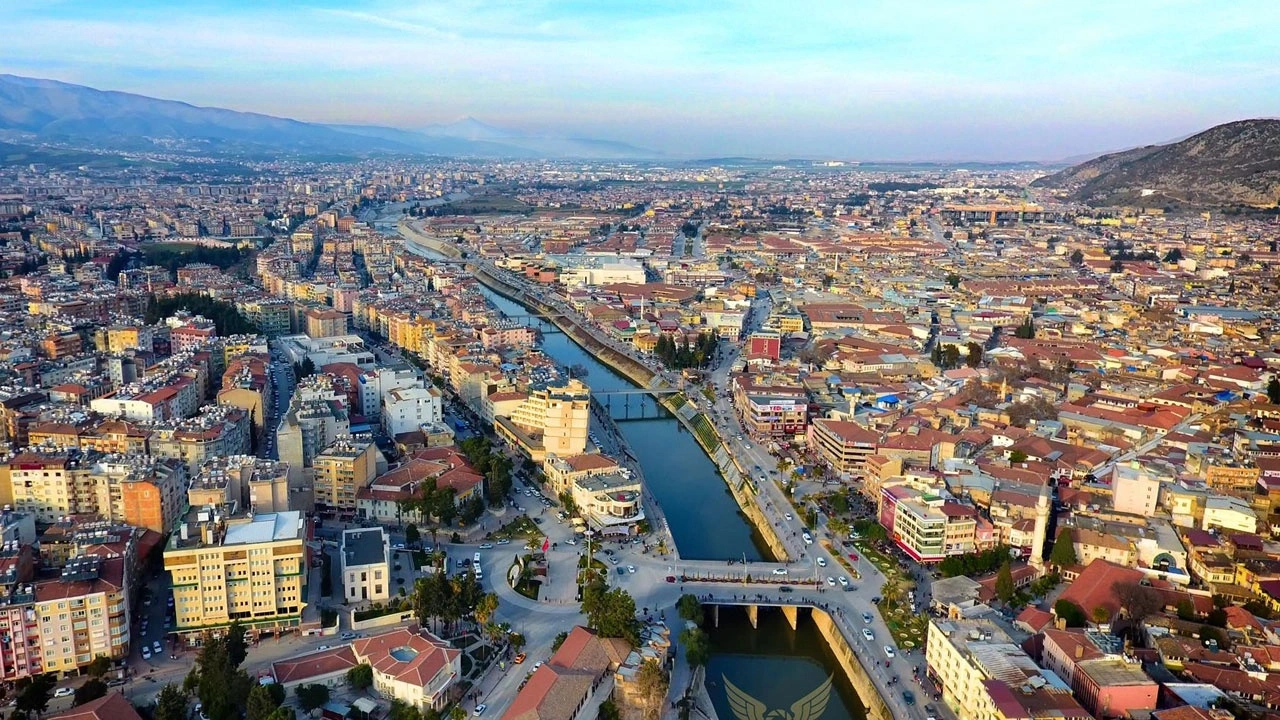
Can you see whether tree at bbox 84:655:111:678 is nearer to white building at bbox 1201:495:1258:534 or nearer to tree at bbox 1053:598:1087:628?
tree at bbox 1053:598:1087:628

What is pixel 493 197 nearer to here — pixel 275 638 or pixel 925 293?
pixel 925 293

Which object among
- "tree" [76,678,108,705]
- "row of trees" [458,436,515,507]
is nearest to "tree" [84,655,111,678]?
"tree" [76,678,108,705]

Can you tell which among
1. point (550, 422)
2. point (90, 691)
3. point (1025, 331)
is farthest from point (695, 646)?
point (1025, 331)

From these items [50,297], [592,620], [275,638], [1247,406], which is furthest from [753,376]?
[50,297]

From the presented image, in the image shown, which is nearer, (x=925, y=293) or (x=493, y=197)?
(x=925, y=293)

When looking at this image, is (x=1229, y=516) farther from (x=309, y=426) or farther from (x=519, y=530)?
(x=309, y=426)
